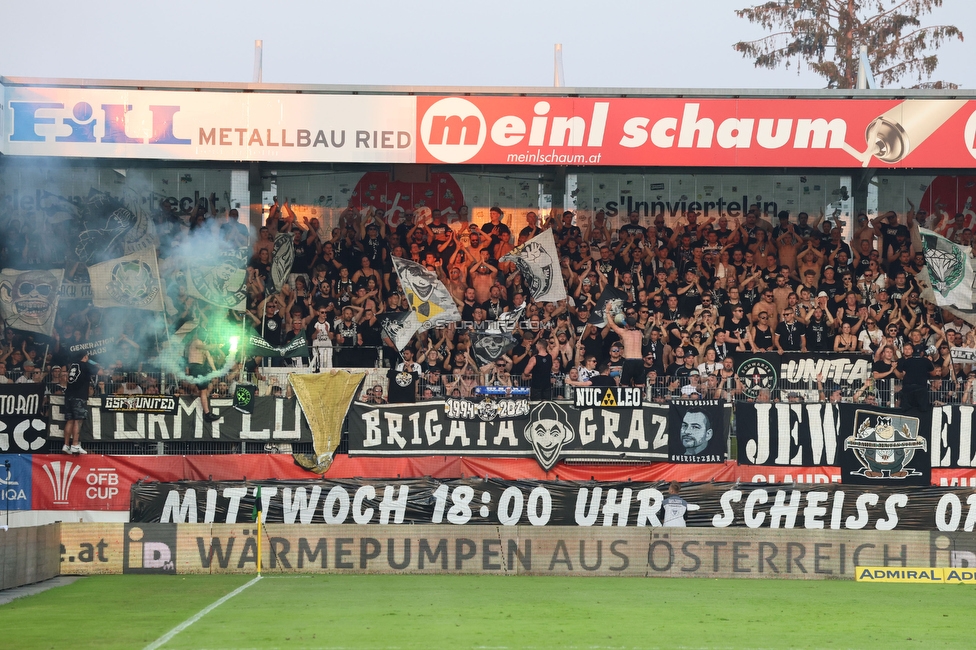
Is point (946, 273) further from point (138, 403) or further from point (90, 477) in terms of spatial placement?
point (90, 477)

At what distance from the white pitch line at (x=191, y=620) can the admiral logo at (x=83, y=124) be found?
1183 centimetres

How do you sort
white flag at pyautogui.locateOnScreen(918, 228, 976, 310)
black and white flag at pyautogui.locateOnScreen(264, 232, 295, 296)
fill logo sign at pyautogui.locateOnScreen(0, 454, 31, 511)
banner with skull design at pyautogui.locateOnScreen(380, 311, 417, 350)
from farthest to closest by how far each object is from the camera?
black and white flag at pyautogui.locateOnScreen(264, 232, 295, 296), white flag at pyautogui.locateOnScreen(918, 228, 976, 310), banner with skull design at pyautogui.locateOnScreen(380, 311, 417, 350), fill logo sign at pyautogui.locateOnScreen(0, 454, 31, 511)

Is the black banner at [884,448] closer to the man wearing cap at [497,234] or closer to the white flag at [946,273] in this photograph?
the white flag at [946,273]

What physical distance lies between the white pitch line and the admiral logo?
11829mm

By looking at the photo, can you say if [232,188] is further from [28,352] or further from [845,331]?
[845,331]

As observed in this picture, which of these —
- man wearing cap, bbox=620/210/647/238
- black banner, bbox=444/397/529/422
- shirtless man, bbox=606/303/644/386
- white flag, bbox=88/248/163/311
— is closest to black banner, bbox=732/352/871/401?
shirtless man, bbox=606/303/644/386

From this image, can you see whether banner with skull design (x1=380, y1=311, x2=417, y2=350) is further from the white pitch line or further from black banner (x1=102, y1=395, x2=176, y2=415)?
the white pitch line

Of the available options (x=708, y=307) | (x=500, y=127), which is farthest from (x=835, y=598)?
(x=500, y=127)

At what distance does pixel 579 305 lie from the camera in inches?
1058

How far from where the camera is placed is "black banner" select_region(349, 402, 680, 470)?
77.4 feet

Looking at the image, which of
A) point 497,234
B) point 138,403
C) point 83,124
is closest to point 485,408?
point 497,234

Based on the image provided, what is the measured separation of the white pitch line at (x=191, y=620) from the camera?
13172 mm

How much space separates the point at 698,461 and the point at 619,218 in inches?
338

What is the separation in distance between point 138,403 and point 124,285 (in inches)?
151
